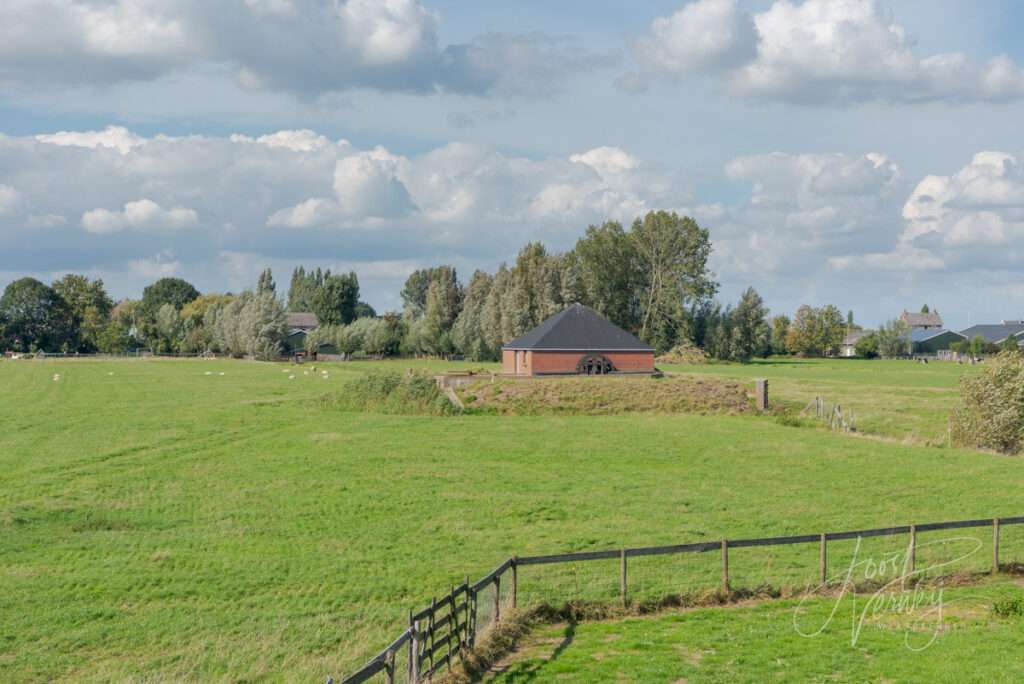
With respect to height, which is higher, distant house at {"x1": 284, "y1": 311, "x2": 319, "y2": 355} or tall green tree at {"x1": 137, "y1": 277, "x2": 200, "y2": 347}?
tall green tree at {"x1": 137, "y1": 277, "x2": 200, "y2": 347}

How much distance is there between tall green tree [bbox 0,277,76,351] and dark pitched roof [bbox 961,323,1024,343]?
16224cm

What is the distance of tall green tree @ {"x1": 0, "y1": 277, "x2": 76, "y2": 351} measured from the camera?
Result: 16025 cm

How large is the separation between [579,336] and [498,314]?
47.1 meters

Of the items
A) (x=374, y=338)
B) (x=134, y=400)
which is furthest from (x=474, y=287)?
(x=134, y=400)

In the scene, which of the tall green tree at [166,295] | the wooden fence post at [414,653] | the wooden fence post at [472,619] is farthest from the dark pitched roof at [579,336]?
the tall green tree at [166,295]

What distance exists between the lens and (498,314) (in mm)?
121500

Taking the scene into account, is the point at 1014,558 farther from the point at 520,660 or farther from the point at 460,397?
the point at 460,397

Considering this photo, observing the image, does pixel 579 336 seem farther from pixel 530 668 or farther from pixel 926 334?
pixel 926 334

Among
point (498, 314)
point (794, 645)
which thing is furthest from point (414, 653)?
point (498, 314)

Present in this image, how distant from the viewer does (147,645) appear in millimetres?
16531

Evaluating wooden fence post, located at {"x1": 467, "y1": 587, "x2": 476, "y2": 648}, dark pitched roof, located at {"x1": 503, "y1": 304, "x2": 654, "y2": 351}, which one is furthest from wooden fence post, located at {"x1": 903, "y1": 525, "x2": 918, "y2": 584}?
dark pitched roof, located at {"x1": 503, "y1": 304, "x2": 654, "y2": 351}

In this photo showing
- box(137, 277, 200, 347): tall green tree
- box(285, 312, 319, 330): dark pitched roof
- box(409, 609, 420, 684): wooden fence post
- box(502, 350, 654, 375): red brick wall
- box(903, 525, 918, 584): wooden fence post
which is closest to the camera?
box(409, 609, 420, 684): wooden fence post

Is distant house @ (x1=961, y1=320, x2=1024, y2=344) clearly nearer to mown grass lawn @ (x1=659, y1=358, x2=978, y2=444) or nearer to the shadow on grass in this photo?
mown grass lawn @ (x1=659, y1=358, x2=978, y2=444)

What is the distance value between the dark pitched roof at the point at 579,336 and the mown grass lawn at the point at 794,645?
55072 millimetres
